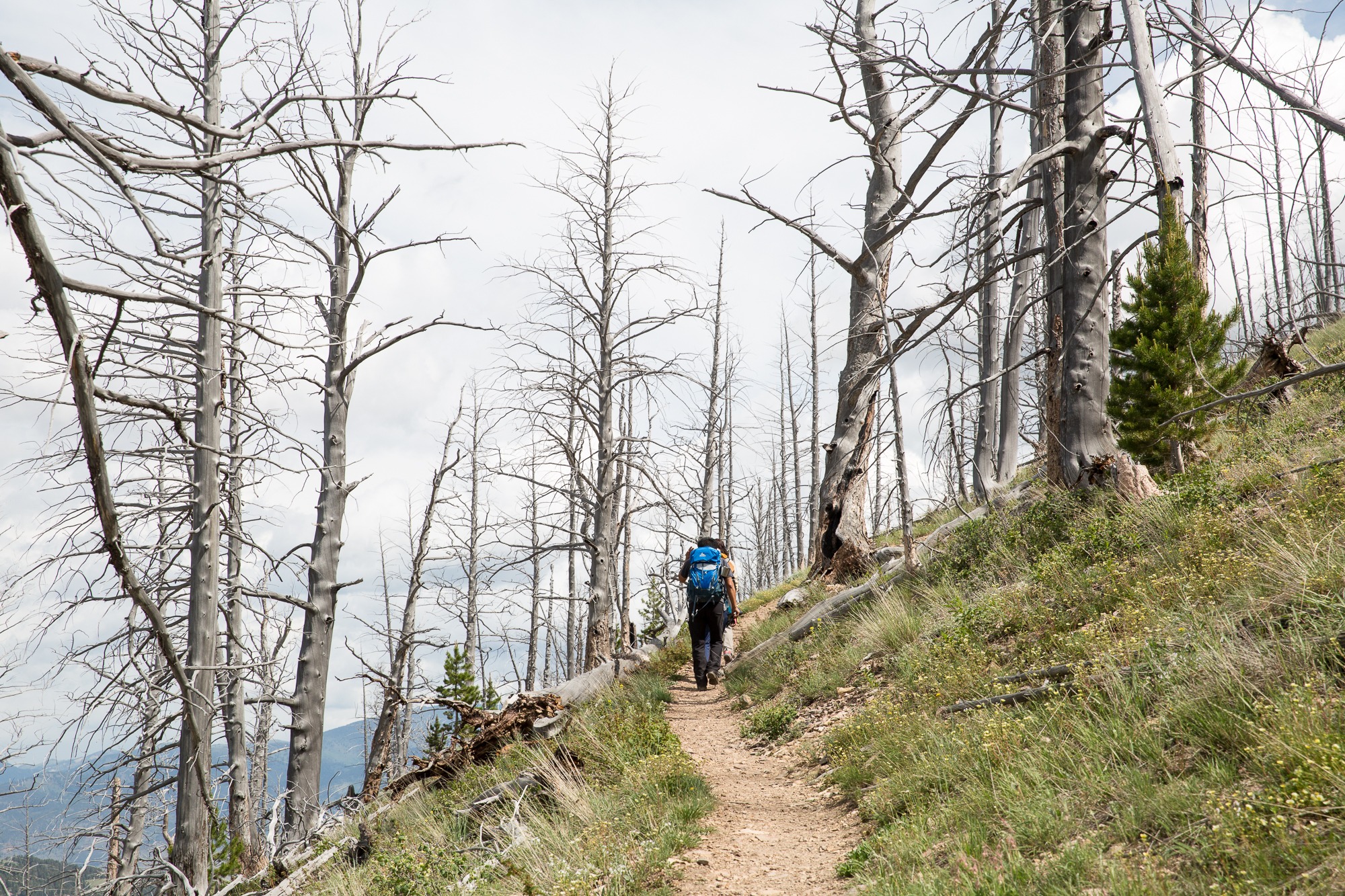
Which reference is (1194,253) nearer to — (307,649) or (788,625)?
(788,625)

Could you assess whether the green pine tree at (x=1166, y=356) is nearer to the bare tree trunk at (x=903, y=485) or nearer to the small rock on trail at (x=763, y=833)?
the bare tree trunk at (x=903, y=485)

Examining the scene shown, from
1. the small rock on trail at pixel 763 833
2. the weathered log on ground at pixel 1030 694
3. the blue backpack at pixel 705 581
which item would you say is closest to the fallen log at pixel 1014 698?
the weathered log on ground at pixel 1030 694

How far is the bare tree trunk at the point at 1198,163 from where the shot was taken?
4.21 meters

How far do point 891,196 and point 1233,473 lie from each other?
6551mm

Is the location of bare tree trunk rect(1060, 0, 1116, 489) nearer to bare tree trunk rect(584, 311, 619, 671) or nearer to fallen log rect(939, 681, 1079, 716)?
fallen log rect(939, 681, 1079, 716)

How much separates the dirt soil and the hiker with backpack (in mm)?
2361

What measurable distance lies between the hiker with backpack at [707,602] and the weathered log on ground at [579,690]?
1240 mm

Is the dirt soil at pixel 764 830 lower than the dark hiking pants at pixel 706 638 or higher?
lower

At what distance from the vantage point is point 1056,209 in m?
8.32

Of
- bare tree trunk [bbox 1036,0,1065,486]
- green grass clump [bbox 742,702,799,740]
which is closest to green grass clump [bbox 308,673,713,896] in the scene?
green grass clump [bbox 742,702,799,740]

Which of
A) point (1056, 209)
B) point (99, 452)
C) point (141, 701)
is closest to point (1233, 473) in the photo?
point (1056, 209)

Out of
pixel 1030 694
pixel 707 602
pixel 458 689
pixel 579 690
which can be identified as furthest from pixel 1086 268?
pixel 458 689

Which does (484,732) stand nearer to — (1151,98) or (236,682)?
(236,682)

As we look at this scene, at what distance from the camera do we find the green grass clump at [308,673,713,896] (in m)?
4.16
